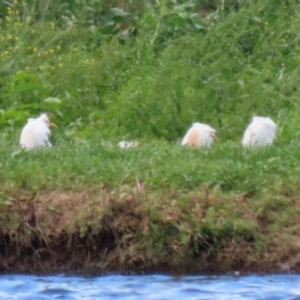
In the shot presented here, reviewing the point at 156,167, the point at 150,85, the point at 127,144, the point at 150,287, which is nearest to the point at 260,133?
the point at 127,144

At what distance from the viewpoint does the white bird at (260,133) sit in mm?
9484

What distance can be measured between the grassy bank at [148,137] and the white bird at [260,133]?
0.37 feet

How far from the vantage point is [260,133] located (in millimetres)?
9547

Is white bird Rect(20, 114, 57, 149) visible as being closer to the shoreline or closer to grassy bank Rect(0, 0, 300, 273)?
grassy bank Rect(0, 0, 300, 273)

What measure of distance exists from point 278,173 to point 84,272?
173 centimetres

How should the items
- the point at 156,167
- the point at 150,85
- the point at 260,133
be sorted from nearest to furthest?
1. the point at 156,167
2. the point at 260,133
3. the point at 150,85

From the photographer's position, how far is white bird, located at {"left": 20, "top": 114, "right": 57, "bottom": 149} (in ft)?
31.7

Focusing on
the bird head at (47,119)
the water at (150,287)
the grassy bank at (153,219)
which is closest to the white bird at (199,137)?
the grassy bank at (153,219)

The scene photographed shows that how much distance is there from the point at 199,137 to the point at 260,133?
1.85ft

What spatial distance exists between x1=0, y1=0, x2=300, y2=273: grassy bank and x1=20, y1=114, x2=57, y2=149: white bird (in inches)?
6.1

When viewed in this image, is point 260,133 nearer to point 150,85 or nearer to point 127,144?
point 127,144

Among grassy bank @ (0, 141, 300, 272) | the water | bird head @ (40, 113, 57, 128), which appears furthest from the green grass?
bird head @ (40, 113, 57, 128)

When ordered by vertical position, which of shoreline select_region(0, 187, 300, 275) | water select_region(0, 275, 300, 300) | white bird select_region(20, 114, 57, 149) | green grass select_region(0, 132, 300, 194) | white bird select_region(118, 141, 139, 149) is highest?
white bird select_region(20, 114, 57, 149)

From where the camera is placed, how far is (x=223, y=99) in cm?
1155
